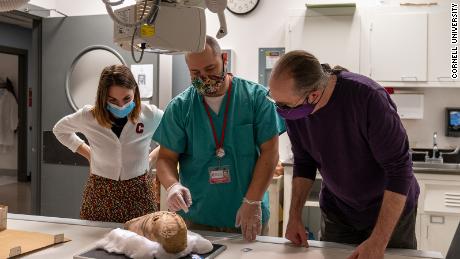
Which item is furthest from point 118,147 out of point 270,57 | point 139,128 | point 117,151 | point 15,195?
point 15,195

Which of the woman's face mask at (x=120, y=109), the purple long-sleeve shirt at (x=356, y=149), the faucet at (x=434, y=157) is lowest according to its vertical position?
the faucet at (x=434, y=157)

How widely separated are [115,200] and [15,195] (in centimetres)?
458

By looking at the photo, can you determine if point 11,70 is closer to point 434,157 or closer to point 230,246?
point 434,157

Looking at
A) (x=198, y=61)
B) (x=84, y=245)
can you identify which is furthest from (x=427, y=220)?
(x=84, y=245)

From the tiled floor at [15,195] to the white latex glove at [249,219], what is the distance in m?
3.71

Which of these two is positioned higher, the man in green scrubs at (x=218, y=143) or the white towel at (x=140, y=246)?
the man in green scrubs at (x=218, y=143)

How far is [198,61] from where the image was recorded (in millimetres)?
1688

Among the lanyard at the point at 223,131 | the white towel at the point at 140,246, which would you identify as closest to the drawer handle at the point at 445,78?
the lanyard at the point at 223,131

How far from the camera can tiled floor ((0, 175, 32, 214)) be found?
17.1 ft

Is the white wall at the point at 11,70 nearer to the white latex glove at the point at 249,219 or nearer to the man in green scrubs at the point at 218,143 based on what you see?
the man in green scrubs at the point at 218,143

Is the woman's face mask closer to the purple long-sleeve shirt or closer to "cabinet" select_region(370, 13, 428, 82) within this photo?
the purple long-sleeve shirt

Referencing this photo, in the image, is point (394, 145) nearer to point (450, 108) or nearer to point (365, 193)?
point (365, 193)

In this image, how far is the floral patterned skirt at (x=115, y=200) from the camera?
205cm

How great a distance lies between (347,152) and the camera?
4.75 ft
